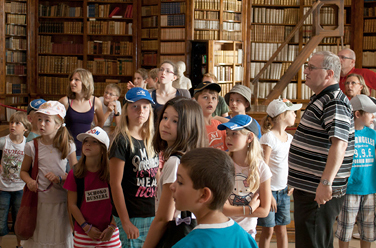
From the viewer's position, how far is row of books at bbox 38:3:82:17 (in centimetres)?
800

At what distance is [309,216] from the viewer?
2.12 metres

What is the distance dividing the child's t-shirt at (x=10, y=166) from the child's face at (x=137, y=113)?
1386 millimetres

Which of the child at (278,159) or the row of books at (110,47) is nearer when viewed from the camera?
the child at (278,159)

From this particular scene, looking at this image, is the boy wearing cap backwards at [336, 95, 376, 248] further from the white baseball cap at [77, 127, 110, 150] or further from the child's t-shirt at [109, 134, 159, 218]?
the white baseball cap at [77, 127, 110, 150]

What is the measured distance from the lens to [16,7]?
773cm

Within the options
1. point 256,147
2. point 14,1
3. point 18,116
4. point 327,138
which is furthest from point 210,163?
point 14,1

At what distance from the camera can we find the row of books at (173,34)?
25.1 ft

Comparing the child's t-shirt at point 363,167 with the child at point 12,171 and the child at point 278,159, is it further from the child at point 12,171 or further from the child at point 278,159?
the child at point 12,171

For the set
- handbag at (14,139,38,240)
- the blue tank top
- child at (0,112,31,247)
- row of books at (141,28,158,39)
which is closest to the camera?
handbag at (14,139,38,240)

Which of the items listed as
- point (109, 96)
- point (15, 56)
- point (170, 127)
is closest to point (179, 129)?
point (170, 127)

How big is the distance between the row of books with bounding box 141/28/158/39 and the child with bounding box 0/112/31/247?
5.17m

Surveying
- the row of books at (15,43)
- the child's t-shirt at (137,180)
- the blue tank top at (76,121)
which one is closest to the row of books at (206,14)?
the row of books at (15,43)

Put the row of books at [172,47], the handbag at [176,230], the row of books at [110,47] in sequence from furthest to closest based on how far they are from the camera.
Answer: the row of books at [110,47]
the row of books at [172,47]
the handbag at [176,230]

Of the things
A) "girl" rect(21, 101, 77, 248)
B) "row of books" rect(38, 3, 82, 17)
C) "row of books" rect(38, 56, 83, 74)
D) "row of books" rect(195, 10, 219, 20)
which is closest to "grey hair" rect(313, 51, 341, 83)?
"girl" rect(21, 101, 77, 248)
